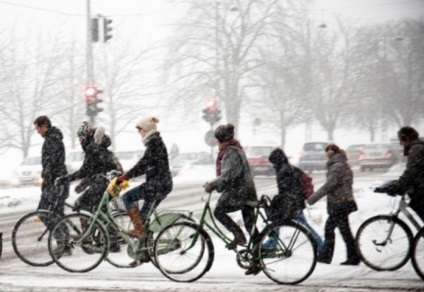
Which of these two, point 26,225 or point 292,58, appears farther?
point 292,58

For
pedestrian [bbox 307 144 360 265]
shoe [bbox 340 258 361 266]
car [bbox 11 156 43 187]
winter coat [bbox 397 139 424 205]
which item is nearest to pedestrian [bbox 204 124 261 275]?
pedestrian [bbox 307 144 360 265]

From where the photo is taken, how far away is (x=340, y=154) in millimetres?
8422

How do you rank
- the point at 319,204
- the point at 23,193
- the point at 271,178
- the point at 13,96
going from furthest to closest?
the point at 13,96 → the point at 271,178 → the point at 23,193 → the point at 319,204

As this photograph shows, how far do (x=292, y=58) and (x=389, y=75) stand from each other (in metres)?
16.9

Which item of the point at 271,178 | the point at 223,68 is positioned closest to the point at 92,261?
the point at 271,178

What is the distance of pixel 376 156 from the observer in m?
34.2

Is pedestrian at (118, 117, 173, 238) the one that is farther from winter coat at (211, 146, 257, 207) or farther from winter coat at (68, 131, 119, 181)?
winter coat at (68, 131, 119, 181)

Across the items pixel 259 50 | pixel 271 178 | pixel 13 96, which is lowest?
pixel 271 178

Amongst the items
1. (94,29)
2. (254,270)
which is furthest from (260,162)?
(254,270)

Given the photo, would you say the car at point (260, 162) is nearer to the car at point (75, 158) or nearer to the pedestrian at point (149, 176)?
the car at point (75, 158)

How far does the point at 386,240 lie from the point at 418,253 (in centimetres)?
74

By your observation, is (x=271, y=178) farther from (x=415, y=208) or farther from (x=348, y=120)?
(x=348, y=120)

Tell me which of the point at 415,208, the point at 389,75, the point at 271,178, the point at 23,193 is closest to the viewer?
the point at 415,208

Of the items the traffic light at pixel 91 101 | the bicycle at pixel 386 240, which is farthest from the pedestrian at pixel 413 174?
the traffic light at pixel 91 101
